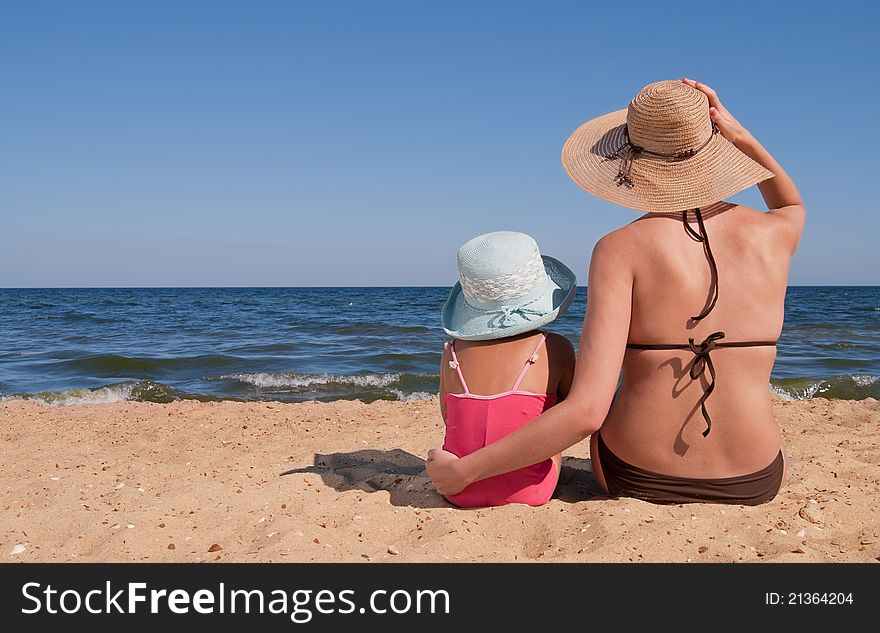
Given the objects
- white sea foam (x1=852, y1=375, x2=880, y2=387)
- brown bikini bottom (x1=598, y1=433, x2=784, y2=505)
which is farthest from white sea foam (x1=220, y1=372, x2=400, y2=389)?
brown bikini bottom (x1=598, y1=433, x2=784, y2=505)

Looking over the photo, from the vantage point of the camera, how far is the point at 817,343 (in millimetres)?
12477

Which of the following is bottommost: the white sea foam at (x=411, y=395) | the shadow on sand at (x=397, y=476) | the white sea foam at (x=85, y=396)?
the white sea foam at (x=85, y=396)

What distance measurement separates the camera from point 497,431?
112 inches

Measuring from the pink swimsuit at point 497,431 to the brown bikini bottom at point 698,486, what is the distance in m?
0.32

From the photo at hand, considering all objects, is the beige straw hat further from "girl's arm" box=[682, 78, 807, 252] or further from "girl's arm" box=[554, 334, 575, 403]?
"girl's arm" box=[554, 334, 575, 403]

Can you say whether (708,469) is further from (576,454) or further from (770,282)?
(576,454)

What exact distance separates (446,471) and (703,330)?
3.69 feet

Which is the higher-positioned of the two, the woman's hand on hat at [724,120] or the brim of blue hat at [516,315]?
the woman's hand on hat at [724,120]

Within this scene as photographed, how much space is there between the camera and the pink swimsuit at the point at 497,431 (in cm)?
285

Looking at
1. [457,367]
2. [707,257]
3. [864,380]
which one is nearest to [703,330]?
[707,257]

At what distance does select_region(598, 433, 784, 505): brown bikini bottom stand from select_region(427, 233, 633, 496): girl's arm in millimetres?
442

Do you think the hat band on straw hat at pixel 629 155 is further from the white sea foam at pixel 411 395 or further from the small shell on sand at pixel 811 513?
the white sea foam at pixel 411 395

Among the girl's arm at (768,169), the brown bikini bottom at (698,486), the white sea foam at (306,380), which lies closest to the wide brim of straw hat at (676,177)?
the girl's arm at (768,169)

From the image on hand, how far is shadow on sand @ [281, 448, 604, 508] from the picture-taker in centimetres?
326
